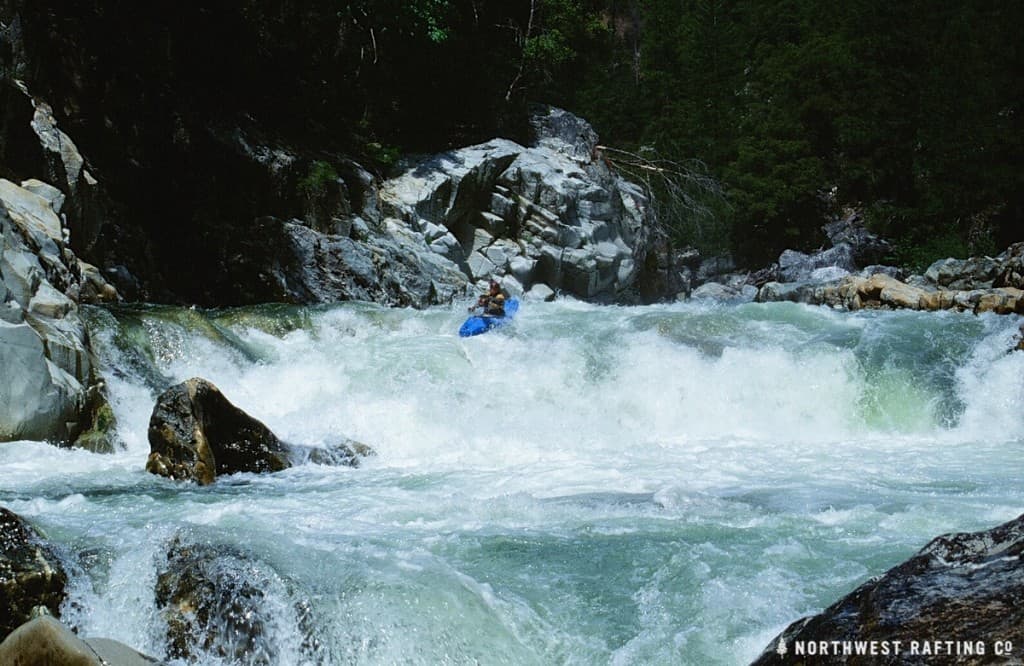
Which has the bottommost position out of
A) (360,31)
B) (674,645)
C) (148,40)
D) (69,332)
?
(674,645)

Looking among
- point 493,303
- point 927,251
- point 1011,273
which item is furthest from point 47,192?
point 927,251

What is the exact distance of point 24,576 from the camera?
3.13 metres

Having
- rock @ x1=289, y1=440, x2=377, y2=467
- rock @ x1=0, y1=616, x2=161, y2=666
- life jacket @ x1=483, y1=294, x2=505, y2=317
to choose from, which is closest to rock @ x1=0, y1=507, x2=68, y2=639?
rock @ x1=0, y1=616, x2=161, y2=666

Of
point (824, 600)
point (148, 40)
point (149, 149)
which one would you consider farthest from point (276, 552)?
point (148, 40)

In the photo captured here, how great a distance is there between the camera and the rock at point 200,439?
5914 millimetres

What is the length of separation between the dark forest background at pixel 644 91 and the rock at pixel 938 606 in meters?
9.83

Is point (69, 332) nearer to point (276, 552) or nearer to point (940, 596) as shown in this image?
point (276, 552)

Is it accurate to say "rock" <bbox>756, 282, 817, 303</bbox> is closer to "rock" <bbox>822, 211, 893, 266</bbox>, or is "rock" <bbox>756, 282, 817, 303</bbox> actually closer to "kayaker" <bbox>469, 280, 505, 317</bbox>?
"kayaker" <bbox>469, 280, 505, 317</bbox>

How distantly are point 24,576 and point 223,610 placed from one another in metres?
0.69

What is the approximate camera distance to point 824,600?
353 cm

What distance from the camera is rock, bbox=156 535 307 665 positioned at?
10.4 feet

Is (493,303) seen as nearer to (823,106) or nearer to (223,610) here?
(223,610)

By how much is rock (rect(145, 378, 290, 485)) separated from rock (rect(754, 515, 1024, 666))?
178 inches

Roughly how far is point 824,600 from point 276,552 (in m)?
2.31
